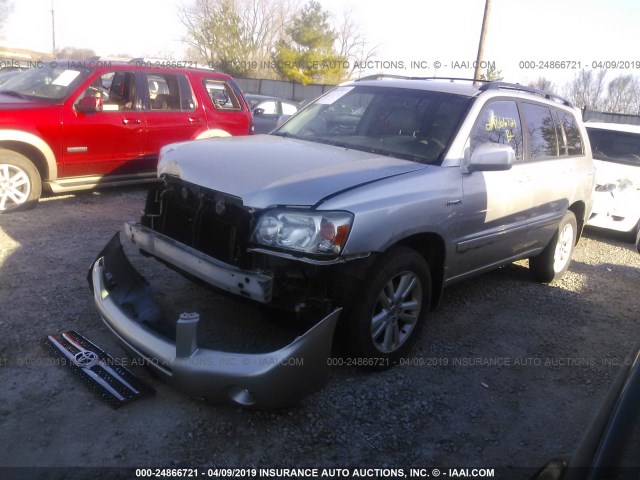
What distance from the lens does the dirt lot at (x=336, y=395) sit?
2.76m

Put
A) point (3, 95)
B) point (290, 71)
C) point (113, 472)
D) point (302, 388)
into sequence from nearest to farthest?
point (113, 472) → point (302, 388) → point (3, 95) → point (290, 71)

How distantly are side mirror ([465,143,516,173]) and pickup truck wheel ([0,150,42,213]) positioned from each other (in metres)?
5.01

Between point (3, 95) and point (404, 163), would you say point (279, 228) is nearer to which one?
point (404, 163)

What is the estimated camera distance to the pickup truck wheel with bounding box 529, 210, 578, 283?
18.1 feet

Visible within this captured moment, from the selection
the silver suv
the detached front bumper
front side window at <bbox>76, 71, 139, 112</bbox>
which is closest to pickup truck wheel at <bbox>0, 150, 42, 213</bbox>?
front side window at <bbox>76, 71, 139, 112</bbox>

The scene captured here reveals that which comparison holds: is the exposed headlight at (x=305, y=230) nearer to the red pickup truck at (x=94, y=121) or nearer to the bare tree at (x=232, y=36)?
the red pickup truck at (x=94, y=121)

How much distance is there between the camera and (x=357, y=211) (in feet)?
Answer: 10.1

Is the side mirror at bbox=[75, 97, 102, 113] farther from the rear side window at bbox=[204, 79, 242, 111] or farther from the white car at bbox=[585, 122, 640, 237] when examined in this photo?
the white car at bbox=[585, 122, 640, 237]

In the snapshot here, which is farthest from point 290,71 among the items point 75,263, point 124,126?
point 75,263

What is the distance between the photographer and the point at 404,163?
3756mm

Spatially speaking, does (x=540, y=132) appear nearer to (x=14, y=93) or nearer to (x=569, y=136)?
(x=569, y=136)

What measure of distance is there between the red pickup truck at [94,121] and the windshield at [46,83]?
0.01 meters

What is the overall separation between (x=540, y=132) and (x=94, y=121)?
202 inches

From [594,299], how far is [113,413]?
4711mm
